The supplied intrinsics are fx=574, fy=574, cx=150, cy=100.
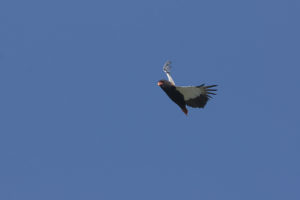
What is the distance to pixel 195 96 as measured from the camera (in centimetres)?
3741

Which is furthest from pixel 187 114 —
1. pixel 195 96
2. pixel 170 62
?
pixel 170 62

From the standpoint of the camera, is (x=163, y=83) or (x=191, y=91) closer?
(x=163, y=83)

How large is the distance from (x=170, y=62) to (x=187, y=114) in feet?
12.7

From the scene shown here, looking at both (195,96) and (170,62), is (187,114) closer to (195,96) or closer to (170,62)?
(195,96)

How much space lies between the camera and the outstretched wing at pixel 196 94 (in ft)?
119

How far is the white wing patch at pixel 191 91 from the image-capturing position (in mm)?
36156

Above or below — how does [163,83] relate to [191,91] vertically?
below

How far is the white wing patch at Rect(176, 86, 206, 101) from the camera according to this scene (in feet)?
119

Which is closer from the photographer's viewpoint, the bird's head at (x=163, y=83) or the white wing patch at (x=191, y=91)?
the bird's head at (x=163, y=83)

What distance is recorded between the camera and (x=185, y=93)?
3694 centimetres

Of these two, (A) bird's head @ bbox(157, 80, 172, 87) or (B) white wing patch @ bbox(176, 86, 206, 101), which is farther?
(B) white wing patch @ bbox(176, 86, 206, 101)

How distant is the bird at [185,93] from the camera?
35438mm

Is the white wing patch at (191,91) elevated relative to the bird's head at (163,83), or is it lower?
elevated

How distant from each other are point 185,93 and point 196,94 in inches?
30.0
